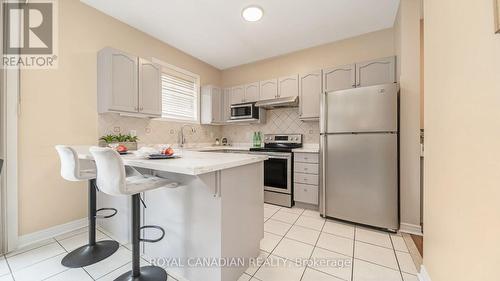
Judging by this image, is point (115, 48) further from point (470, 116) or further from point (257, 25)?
point (470, 116)

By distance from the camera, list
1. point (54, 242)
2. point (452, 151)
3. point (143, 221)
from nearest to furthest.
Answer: point (452, 151) → point (143, 221) → point (54, 242)

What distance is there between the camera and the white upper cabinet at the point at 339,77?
2.84m

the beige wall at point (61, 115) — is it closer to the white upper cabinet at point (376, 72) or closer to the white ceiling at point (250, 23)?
the white ceiling at point (250, 23)

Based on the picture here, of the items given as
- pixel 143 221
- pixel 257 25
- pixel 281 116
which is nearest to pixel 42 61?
pixel 143 221

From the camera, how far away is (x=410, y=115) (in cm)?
219

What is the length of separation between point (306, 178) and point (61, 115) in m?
3.09

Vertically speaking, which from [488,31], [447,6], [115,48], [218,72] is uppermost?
[218,72]

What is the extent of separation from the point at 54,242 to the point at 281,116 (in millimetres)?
3473

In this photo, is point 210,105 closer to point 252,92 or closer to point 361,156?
point 252,92

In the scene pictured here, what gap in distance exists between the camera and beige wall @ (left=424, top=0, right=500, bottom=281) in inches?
28.6

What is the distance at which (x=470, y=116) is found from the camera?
854mm

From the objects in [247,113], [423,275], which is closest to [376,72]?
[247,113]

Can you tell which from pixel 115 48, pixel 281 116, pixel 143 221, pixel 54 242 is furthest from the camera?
pixel 281 116

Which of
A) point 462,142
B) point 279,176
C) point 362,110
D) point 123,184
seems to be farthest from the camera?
point 279,176
